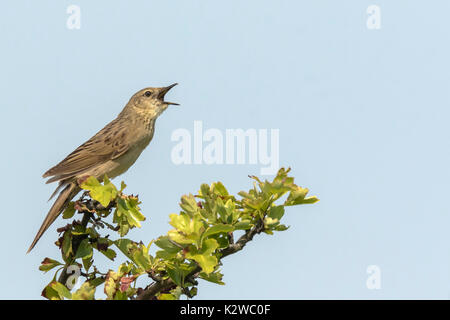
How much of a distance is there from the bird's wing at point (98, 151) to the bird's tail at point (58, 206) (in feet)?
0.58

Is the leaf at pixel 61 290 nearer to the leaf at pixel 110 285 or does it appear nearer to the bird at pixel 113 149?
the leaf at pixel 110 285

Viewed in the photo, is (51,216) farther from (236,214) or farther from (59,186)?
(236,214)

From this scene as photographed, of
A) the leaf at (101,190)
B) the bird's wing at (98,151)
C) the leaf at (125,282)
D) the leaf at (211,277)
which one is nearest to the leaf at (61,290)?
the leaf at (125,282)

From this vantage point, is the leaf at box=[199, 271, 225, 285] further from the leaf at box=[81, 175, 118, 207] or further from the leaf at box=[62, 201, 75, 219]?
the leaf at box=[62, 201, 75, 219]

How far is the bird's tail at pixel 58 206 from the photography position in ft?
22.6

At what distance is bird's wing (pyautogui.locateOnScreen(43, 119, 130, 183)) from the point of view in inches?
331

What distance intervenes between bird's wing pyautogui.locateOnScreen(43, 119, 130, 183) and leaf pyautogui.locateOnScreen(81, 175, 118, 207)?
10.8 feet

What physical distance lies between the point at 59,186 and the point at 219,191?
13.8 feet

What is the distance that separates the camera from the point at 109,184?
491cm

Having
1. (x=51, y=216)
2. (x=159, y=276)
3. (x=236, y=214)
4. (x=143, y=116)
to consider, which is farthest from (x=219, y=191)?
(x=143, y=116)

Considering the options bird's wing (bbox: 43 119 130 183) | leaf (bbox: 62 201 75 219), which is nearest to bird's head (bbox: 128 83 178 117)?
bird's wing (bbox: 43 119 130 183)

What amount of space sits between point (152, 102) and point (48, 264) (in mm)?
5214

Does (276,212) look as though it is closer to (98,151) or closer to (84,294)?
(84,294)

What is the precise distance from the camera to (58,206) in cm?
758
